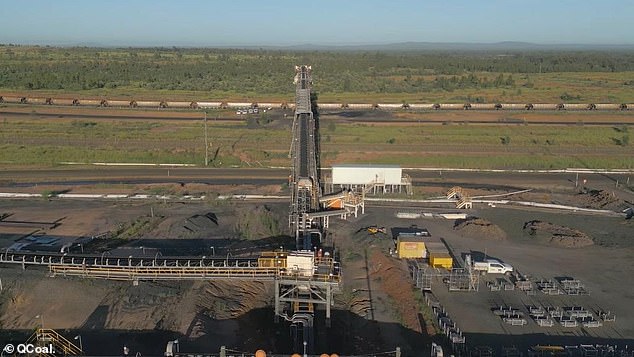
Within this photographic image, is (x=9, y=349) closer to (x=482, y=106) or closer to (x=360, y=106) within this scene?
(x=360, y=106)

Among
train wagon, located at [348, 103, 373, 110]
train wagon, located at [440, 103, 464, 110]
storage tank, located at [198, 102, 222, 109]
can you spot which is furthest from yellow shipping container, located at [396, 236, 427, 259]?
storage tank, located at [198, 102, 222, 109]

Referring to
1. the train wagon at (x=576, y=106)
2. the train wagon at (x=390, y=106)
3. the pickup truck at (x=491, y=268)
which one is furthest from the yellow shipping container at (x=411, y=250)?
the train wagon at (x=576, y=106)

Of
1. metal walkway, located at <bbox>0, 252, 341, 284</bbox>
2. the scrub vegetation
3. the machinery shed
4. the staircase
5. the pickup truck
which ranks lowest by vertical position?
the pickup truck

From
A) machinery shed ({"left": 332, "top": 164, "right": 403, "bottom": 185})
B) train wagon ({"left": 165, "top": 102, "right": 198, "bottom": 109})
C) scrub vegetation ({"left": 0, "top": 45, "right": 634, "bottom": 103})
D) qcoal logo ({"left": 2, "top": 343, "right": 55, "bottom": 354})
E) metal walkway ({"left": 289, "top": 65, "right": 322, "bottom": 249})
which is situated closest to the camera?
qcoal logo ({"left": 2, "top": 343, "right": 55, "bottom": 354})

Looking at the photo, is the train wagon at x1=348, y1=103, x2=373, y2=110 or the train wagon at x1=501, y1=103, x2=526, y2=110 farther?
the train wagon at x1=501, y1=103, x2=526, y2=110

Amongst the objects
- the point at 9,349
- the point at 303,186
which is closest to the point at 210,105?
the point at 303,186

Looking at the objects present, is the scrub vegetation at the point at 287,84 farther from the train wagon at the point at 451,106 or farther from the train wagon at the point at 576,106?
the train wagon at the point at 451,106

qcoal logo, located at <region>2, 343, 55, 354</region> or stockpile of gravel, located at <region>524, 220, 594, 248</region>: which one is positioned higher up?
qcoal logo, located at <region>2, 343, 55, 354</region>

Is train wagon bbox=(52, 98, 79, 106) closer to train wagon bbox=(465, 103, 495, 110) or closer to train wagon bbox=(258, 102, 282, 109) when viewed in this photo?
train wagon bbox=(258, 102, 282, 109)
